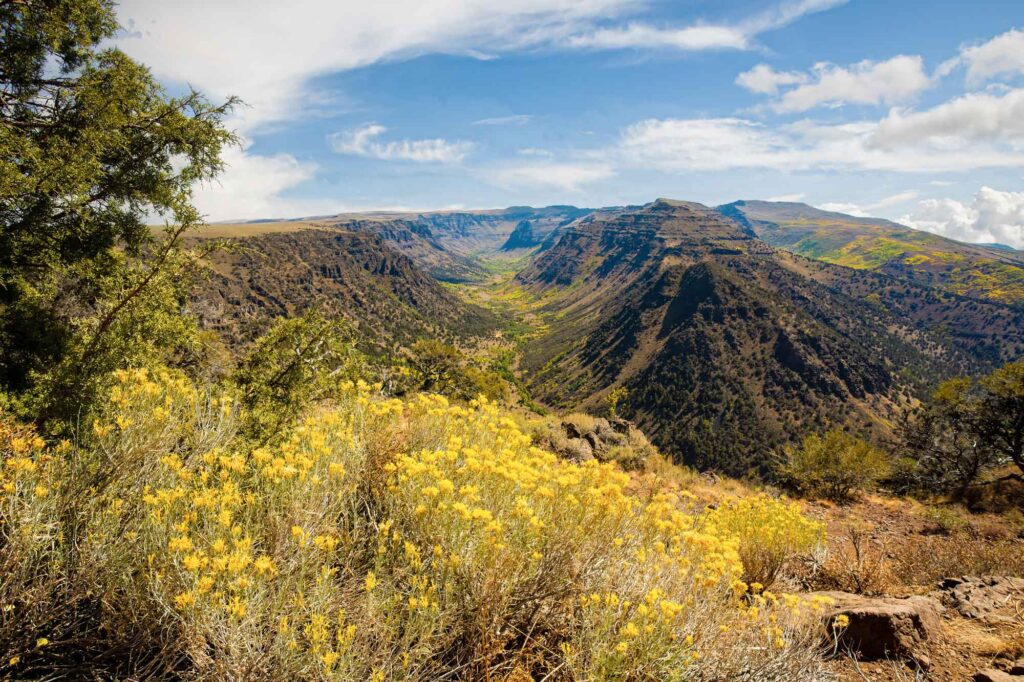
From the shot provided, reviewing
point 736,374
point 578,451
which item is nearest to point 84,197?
point 578,451

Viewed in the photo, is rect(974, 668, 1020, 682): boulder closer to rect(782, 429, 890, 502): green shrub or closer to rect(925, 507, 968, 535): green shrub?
rect(925, 507, 968, 535): green shrub

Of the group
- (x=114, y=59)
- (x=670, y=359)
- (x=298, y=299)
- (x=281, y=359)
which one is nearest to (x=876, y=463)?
(x=281, y=359)

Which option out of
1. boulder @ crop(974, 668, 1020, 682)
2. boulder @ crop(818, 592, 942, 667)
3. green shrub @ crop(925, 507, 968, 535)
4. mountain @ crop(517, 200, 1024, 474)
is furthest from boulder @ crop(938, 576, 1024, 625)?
mountain @ crop(517, 200, 1024, 474)

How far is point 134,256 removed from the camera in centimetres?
884

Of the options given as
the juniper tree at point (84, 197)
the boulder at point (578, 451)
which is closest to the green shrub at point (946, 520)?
the boulder at point (578, 451)

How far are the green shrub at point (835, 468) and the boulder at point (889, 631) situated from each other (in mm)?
8642

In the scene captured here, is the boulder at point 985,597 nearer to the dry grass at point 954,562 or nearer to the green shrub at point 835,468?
the dry grass at point 954,562

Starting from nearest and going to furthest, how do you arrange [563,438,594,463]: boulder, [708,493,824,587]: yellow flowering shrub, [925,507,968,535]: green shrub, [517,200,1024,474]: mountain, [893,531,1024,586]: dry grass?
[708,493,824,587]: yellow flowering shrub, [893,531,1024,586]: dry grass, [925,507,968,535]: green shrub, [563,438,594,463]: boulder, [517,200,1024,474]: mountain

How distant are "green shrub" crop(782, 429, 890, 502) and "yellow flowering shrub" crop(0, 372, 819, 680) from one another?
1058cm

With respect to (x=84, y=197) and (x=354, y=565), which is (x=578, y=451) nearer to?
(x=354, y=565)

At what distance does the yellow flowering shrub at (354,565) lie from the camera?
2352mm

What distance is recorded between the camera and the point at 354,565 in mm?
3244

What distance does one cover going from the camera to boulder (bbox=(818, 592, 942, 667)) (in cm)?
396

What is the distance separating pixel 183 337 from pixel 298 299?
562ft
